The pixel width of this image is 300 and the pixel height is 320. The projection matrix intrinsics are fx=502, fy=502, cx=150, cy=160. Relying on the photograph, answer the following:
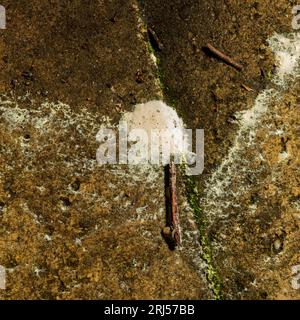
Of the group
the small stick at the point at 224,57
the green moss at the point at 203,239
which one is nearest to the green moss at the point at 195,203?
the green moss at the point at 203,239

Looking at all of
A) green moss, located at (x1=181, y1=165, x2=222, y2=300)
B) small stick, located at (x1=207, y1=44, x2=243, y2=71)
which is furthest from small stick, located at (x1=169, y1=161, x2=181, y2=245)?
small stick, located at (x1=207, y1=44, x2=243, y2=71)

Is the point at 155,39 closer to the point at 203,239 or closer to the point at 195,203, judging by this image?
the point at 195,203

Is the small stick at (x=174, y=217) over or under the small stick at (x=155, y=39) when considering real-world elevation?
under

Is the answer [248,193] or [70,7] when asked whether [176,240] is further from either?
[70,7]

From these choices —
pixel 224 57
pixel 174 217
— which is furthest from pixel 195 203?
pixel 224 57

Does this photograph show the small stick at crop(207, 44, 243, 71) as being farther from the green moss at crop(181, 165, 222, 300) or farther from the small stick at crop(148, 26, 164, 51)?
the green moss at crop(181, 165, 222, 300)

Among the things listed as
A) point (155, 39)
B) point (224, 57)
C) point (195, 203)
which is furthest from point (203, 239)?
point (155, 39)

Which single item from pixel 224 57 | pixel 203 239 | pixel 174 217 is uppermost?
pixel 224 57

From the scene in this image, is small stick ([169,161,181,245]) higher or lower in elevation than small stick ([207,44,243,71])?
lower

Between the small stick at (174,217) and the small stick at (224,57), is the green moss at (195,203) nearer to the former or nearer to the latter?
the small stick at (174,217)

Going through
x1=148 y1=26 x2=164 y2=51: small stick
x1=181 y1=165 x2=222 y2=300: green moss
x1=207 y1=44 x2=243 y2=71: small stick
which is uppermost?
x1=148 y1=26 x2=164 y2=51: small stick

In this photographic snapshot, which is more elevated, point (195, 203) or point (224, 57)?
point (224, 57)
